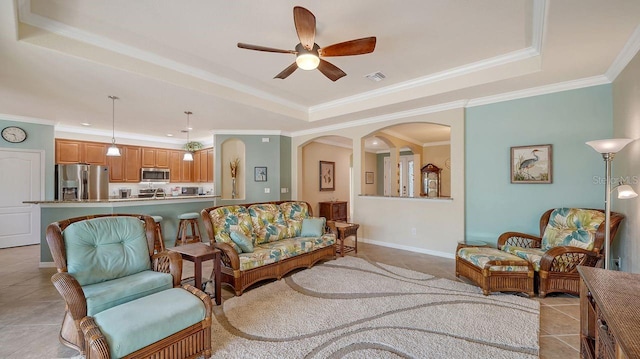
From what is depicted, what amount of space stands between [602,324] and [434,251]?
338 cm

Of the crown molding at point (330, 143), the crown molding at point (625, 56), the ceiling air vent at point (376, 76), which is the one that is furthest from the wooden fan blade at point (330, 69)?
the crown molding at point (330, 143)

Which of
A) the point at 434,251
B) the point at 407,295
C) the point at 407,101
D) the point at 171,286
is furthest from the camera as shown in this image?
the point at 434,251

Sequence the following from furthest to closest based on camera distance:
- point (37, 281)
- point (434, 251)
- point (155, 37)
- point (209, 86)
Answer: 1. point (434, 251)
2. point (209, 86)
3. point (37, 281)
4. point (155, 37)

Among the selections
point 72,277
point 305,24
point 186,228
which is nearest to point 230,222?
point 72,277

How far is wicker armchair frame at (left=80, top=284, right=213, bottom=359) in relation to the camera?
1.53 meters

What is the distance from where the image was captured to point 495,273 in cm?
295

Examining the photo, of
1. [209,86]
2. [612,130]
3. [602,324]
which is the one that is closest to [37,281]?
[209,86]

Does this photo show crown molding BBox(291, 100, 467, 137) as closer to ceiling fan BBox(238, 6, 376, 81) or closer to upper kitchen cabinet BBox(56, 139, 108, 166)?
ceiling fan BBox(238, 6, 376, 81)

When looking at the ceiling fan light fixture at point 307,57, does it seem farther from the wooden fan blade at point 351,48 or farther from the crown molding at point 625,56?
the crown molding at point 625,56

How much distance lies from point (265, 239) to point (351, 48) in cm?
277

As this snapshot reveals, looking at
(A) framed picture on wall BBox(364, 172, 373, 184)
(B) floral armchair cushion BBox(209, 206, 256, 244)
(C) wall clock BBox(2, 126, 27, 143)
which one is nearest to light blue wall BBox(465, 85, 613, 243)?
(B) floral armchair cushion BBox(209, 206, 256, 244)

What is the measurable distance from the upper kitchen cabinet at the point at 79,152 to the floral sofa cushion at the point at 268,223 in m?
5.15

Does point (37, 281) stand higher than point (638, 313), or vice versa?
point (638, 313)

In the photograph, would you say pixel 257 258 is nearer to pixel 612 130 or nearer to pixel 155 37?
pixel 155 37
